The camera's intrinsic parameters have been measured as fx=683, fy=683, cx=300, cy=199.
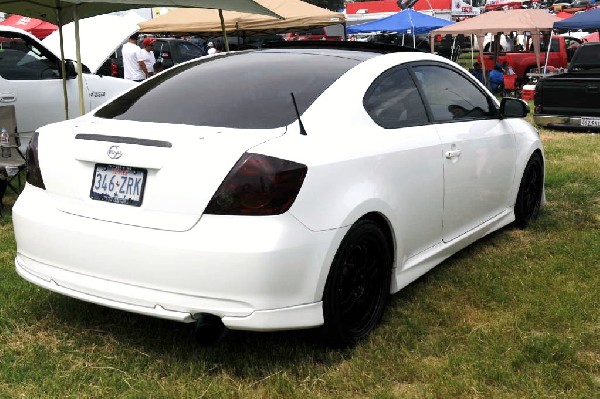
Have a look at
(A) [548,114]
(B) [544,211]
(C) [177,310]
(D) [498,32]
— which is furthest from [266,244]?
(D) [498,32]

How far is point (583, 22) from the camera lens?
15961 mm

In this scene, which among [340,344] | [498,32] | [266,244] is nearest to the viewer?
[266,244]

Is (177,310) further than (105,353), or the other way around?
(105,353)

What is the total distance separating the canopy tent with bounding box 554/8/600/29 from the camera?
623 inches

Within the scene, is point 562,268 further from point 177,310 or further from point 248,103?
point 177,310

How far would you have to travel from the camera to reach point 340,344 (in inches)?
126

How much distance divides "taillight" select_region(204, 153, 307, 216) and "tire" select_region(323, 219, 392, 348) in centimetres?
43

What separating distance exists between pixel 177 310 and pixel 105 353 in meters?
0.63

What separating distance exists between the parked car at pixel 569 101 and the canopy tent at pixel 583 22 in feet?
16.8

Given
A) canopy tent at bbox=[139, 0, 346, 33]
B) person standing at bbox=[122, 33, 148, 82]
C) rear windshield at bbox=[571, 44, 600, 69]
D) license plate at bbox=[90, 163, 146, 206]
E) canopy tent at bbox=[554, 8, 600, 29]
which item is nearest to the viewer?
license plate at bbox=[90, 163, 146, 206]

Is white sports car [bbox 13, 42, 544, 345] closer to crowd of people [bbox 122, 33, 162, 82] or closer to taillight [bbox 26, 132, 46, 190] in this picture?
taillight [bbox 26, 132, 46, 190]

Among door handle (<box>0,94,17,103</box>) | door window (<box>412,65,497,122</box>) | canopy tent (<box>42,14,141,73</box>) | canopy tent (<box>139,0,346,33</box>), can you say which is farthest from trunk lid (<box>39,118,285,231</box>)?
canopy tent (<box>139,0,346,33</box>)

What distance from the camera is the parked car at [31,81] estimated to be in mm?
7449

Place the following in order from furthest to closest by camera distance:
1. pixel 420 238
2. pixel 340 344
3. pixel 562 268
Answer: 1. pixel 562 268
2. pixel 420 238
3. pixel 340 344
